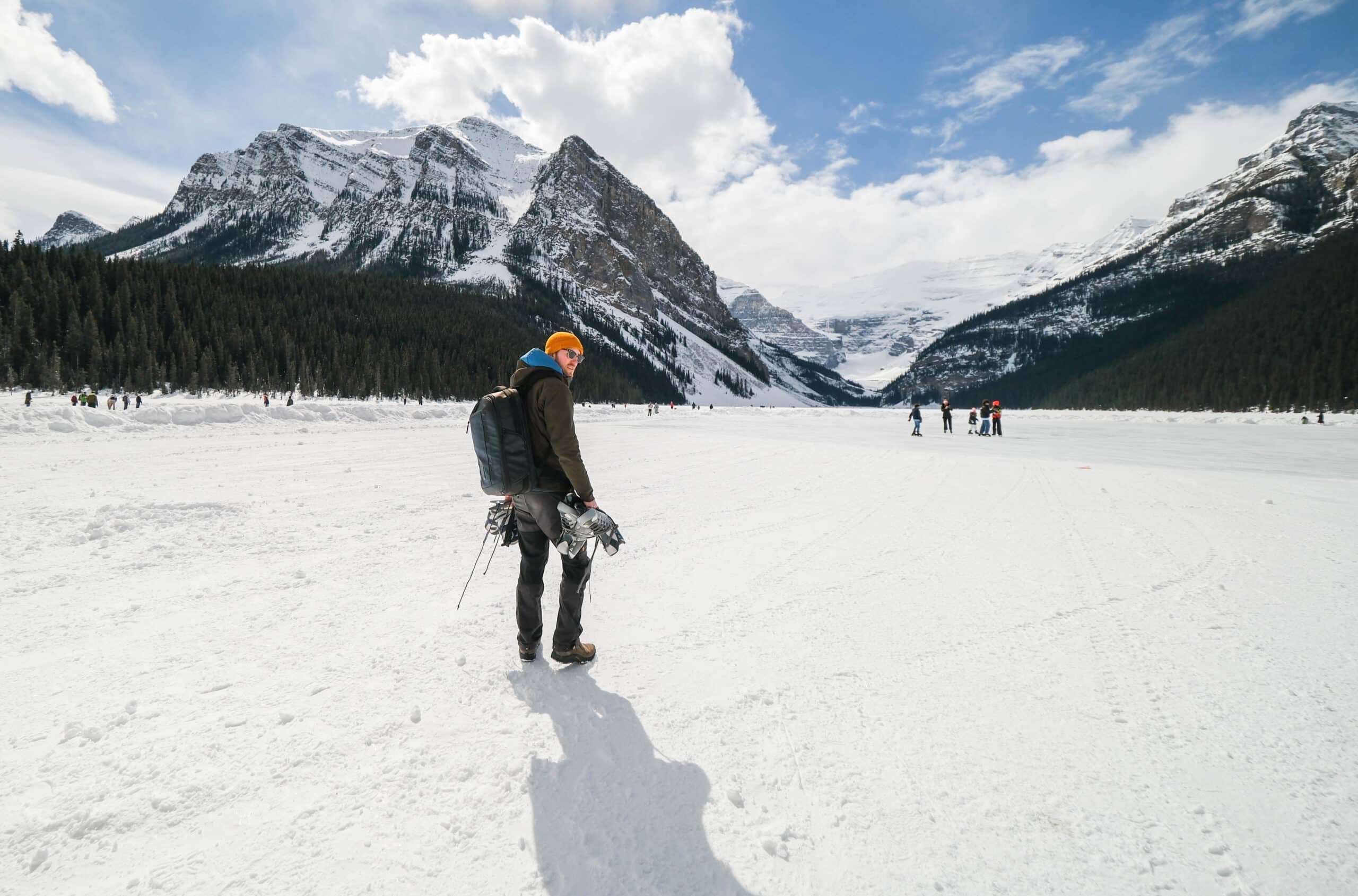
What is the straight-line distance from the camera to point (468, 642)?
400cm

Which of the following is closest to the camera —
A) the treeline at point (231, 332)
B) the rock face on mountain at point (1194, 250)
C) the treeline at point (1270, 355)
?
the treeline at point (231, 332)

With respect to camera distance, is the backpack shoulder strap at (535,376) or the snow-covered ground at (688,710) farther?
the backpack shoulder strap at (535,376)

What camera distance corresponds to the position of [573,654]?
12.3ft

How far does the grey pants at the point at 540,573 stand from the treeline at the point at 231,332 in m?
56.2

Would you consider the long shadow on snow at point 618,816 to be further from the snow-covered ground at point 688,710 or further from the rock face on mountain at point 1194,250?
the rock face on mountain at point 1194,250

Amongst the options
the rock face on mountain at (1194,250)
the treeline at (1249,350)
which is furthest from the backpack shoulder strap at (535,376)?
the rock face on mountain at (1194,250)

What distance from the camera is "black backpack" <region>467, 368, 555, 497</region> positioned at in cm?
350

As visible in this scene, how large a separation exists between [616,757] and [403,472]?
1022 cm

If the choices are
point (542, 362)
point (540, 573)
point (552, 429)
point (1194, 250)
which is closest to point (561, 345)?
point (542, 362)

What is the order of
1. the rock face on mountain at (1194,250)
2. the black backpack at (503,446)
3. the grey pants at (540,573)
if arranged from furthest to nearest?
the rock face on mountain at (1194,250) → the grey pants at (540,573) → the black backpack at (503,446)

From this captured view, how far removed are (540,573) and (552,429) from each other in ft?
3.57

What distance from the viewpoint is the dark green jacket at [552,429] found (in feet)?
11.6

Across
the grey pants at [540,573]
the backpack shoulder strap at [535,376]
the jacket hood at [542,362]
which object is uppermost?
the jacket hood at [542,362]

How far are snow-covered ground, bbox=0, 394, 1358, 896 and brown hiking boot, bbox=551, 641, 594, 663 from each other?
7cm
